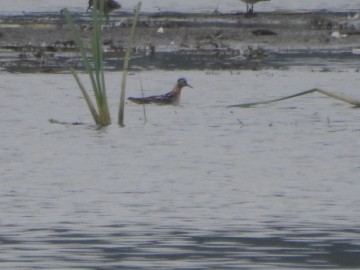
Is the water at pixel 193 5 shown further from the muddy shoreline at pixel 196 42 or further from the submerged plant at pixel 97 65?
the submerged plant at pixel 97 65

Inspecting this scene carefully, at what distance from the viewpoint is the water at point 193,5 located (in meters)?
38.5

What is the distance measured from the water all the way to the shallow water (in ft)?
64.8

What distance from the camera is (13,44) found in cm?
2761

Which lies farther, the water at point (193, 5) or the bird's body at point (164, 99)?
the water at point (193, 5)

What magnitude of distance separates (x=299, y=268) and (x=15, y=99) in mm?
10973

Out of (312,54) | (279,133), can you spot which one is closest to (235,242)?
(279,133)

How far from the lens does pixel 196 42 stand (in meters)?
28.2

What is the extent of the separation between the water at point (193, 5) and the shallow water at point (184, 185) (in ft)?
64.8

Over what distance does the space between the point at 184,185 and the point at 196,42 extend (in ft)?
55.9

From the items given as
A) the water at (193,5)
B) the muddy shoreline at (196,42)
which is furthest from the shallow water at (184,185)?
the water at (193,5)

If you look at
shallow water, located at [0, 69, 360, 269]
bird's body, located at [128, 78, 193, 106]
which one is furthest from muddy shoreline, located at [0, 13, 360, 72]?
shallow water, located at [0, 69, 360, 269]

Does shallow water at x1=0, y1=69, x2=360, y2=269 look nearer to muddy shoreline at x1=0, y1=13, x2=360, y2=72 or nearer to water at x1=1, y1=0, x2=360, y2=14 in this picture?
muddy shoreline at x1=0, y1=13, x2=360, y2=72

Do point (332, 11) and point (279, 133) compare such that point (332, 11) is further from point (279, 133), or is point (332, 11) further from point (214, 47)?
point (279, 133)

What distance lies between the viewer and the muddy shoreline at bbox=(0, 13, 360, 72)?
24406mm
